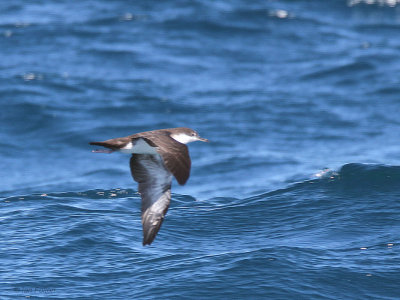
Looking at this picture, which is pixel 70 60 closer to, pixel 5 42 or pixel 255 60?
pixel 5 42

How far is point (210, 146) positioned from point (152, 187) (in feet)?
26.8

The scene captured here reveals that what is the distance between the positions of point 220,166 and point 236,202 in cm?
318

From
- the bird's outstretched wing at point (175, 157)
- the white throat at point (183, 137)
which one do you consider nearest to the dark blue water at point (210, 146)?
the white throat at point (183, 137)

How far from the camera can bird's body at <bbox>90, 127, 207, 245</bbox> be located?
764 centimetres

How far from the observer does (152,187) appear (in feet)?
28.5

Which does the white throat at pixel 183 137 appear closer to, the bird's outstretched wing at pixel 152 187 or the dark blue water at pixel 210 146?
the bird's outstretched wing at pixel 152 187

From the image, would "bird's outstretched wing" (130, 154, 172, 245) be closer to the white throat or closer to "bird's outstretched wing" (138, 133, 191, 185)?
the white throat

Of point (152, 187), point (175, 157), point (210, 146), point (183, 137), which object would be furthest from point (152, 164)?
point (210, 146)

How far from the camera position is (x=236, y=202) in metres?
12.6

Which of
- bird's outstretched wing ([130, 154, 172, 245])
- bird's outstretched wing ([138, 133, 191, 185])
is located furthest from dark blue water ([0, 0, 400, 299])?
bird's outstretched wing ([138, 133, 191, 185])

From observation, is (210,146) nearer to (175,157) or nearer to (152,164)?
(152,164)

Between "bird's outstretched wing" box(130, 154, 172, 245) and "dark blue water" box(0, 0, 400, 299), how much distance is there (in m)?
0.89

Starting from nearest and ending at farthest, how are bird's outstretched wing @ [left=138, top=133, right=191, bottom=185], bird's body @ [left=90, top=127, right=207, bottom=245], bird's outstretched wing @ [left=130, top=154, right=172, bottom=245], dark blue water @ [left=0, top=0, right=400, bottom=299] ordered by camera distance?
bird's outstretched wing @ [left=138, top=133, right=191, bottom=185] → bird's body @ [left=90, top=127, right=207, bottom=245] → bird's outstretched wing @ [left=130, top=154, right=172, bottom=245] → dark blue water @ [left=0, top=0, right=400, bottom=299]

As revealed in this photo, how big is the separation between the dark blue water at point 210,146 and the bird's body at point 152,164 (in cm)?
91
